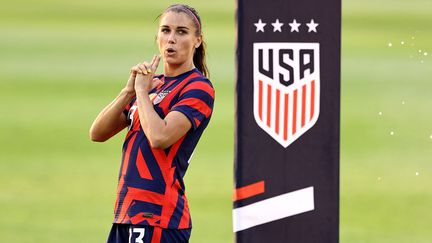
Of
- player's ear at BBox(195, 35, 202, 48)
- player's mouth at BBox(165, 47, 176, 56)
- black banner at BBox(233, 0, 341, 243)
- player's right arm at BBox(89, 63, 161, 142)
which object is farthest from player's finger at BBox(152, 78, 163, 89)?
black banner at BBox(233, 0, 341, 243)

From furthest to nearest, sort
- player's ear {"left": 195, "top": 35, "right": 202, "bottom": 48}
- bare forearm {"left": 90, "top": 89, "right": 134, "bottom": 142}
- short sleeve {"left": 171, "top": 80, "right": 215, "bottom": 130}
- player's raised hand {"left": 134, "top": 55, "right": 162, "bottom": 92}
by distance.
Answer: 1. player's ear {"left": 195, "top": 35, "right": 202, "bottom": 48}
2. bare forearm {"left": 90, "top": 89, "right": 134, "bottom": 142}
3. short sleeve {"left": 171, "top": 80, "right": 215, "bottom": 130}
4. player's raised hand {"left": 134, "top": 55, "right": 162, "bottom": 92}

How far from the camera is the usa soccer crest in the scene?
10.6 ft

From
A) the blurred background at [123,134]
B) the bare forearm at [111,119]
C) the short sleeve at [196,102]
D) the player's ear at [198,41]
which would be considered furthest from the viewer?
the blurred background at [123,134]

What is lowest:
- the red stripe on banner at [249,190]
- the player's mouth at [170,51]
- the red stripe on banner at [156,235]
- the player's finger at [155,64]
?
the red stripe on banner at [156,235]

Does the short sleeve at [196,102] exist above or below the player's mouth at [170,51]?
below

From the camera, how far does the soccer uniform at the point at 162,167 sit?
13.3 feet

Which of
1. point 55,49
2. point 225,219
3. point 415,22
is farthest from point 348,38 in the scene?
point 225,219

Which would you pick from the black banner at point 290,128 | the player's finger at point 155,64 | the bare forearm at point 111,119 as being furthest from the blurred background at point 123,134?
the black banner at point 290,128

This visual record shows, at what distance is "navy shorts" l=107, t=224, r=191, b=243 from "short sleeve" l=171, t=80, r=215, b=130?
1.29ft

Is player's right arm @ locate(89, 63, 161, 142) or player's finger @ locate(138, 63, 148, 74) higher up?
player's finger @ locate(138, 63, 148, 74)

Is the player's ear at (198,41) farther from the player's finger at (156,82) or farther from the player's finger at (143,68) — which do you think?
the player's finger at (143,68)

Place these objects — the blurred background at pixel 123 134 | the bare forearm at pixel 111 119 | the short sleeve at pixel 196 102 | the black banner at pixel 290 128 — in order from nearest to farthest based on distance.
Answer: the black banner at pixel 290 128
the short sleeve at pixel 196 102
the bare forearm at pixel 111 119
the blurred background at pixel 123 134

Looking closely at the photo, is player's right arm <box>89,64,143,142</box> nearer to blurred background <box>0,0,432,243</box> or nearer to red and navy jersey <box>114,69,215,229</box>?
red and navy jersey <box>114,69,215,229</box>

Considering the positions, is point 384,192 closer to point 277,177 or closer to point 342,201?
point 342,201
